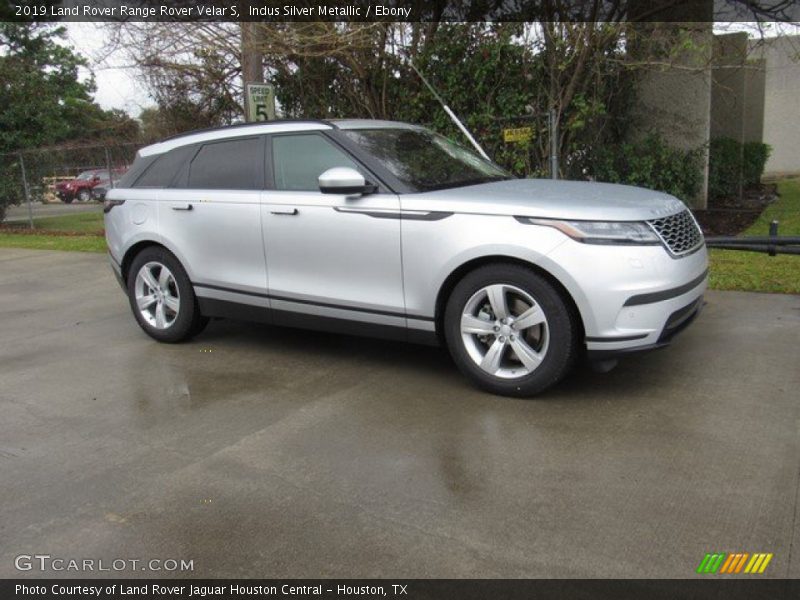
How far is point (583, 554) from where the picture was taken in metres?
3.00

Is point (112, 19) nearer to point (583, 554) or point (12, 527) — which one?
point (12, 527)

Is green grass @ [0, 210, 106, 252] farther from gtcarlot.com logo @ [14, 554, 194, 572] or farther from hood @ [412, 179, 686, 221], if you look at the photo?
gtcarlot.com logo @ [14, 554, 194, 572]

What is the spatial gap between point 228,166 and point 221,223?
0.47 meters

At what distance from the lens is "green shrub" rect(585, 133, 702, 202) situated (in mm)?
11172

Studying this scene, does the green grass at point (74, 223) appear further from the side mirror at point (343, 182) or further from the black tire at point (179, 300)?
the side mirror at point (343, 182)

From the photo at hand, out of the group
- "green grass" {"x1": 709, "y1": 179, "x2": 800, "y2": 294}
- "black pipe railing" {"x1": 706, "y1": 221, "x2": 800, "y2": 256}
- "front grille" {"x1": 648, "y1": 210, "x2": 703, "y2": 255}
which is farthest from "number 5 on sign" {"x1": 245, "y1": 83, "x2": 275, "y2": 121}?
"front grille" {"x1": 648, "y1": 210, "x2": 703, "y2": 255}

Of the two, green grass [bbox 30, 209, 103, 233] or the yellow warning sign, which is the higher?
the yellow warning sign

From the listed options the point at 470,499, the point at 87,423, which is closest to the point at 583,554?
the point at 470,499

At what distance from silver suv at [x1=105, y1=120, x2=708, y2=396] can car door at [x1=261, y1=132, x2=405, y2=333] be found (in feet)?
0.03

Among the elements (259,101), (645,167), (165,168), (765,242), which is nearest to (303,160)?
(165,168)

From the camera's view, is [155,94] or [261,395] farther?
[155,94]

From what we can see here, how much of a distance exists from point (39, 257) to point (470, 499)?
10675 mm

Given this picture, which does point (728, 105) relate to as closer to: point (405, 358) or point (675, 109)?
point (675, 109)

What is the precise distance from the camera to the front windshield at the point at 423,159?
5.24 metres
